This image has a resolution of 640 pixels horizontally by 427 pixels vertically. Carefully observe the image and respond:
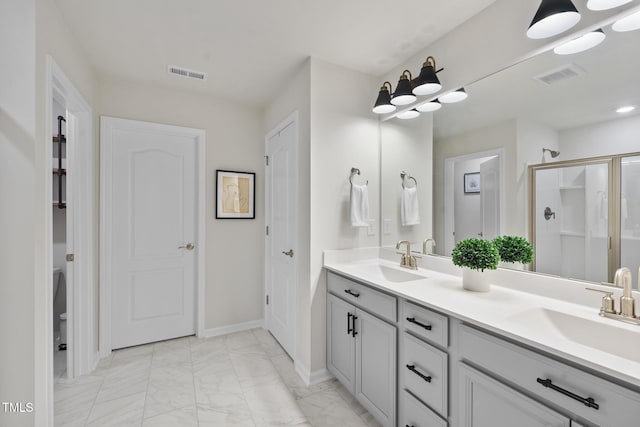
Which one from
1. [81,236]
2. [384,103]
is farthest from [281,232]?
[81,236]

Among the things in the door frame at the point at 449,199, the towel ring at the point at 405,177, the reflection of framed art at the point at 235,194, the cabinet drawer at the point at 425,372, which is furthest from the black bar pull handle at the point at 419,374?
the reflection of framed art at the point at 235,194

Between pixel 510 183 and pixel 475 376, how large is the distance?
105cm

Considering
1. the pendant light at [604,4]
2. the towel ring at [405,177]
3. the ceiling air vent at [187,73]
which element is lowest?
the towel ring at [405,177]

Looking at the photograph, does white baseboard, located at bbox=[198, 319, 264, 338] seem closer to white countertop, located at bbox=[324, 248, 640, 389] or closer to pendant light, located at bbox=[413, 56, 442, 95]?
white countertop, located at bbox=[324, 248, 640, 389]

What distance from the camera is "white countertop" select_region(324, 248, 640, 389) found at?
0.90 m

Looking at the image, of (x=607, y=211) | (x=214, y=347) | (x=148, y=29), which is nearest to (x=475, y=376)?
(x=607, y=211)

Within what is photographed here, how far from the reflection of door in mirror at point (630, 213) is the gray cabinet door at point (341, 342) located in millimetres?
1375

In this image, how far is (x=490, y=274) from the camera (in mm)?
1715

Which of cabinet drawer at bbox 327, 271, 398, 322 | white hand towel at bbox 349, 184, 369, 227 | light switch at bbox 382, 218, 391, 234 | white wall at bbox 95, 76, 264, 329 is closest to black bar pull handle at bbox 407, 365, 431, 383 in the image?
cabinet drawer at bbox 327, 271, 398, 322

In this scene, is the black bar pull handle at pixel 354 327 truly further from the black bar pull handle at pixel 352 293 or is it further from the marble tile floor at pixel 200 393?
the marble tile floor at pixel 200 393

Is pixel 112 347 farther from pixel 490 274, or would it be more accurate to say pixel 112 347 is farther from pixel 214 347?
pixel 490 274

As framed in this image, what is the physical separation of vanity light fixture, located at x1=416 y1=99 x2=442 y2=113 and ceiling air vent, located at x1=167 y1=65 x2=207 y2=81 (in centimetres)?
184

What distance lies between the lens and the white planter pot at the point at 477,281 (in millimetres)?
1578

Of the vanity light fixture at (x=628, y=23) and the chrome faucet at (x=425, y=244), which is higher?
the vanity light fixture at (x=628, y=23)
